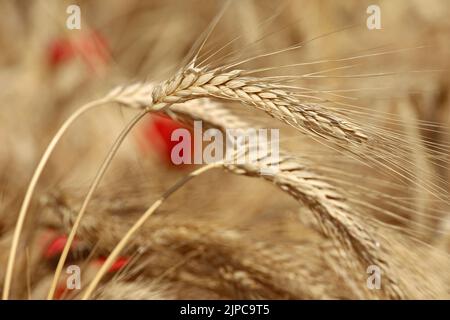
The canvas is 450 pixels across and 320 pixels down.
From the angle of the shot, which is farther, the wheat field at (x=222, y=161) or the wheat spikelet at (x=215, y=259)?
the wheat spikelet at (x=215, y=259)

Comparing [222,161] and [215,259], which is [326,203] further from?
[215,259]

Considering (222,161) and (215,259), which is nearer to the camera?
(222,161)

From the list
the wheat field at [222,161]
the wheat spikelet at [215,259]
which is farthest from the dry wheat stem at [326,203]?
the wheat spikelet at [215,259]

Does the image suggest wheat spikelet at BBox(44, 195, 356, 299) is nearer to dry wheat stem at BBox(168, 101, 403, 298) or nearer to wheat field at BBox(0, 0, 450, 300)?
wheat field at BBox(0, 0, 450, 300)

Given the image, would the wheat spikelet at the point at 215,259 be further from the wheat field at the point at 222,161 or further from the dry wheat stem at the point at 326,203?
the dry wheat stem at the point at 326,203

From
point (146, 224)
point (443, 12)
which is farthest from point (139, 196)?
point (443, 12)

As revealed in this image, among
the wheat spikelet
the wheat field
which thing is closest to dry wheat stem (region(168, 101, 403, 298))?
the wheat field

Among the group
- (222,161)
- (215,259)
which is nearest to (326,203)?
(222,161)
